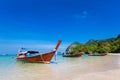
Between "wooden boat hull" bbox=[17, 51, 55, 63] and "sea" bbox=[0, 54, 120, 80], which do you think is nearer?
"sea" bbox=[0, 54, 120, 80]

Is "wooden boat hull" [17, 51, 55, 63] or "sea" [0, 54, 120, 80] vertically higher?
"wooden boat hull" [17, 51, 55, 63]

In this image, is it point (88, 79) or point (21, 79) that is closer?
point (88, 79)

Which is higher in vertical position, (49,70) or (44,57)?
(44,57)

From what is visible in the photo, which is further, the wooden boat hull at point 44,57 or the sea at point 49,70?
the wooden boat hull at point 44,57

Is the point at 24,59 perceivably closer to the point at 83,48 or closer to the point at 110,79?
the point at 110,79

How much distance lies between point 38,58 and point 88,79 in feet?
44.6

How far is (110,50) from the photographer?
80.6 metres

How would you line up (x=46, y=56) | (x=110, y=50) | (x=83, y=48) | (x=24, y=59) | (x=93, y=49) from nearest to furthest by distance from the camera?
(x=46, y=56)
(x=24, y=59)
(x=110, y=50)
(x=93, y=49)
(x=83, y=48)

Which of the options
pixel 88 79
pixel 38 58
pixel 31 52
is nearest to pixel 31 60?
pixel 38 58

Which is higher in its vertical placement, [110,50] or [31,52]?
[110,50]

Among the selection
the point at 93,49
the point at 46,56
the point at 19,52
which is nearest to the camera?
the point at 46,56

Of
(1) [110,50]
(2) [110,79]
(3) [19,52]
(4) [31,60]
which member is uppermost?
(1) [110,50]

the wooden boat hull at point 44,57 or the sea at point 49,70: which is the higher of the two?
the wooden boat hull at point 44,57

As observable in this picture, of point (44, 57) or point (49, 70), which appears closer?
point (49, 70)
